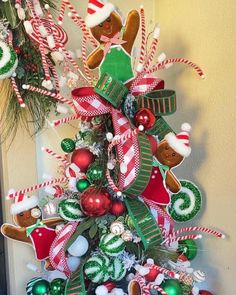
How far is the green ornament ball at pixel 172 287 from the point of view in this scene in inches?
34.3

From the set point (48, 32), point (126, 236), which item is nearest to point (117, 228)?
point (126, 236)

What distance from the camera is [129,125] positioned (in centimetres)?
86

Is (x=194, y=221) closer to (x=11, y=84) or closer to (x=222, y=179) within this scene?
(x=222, y=179)

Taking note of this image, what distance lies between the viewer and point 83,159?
0.89 meters

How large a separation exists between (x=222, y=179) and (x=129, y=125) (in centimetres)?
31

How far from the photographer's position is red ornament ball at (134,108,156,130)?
0.85m

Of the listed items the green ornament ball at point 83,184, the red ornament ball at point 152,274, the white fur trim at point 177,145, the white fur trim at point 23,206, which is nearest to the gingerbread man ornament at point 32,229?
the white fur trim at point 23,206

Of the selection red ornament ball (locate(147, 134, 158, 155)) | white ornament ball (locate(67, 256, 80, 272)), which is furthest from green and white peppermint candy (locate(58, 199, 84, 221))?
red ornament ball (locate(147, 134, 158, 155))

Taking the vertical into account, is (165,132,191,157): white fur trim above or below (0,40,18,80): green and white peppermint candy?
below

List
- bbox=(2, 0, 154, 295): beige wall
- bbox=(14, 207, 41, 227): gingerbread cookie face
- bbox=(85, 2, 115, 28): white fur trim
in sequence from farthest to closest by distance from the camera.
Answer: bbox=(2, 0, 154, 295): beige wall, bbox=(14, 207, 41, 227): gingerbread cookie face, bbox=(85, 2, 115, 28): white fur trim

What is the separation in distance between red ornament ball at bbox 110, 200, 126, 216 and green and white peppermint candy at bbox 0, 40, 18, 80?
37cm

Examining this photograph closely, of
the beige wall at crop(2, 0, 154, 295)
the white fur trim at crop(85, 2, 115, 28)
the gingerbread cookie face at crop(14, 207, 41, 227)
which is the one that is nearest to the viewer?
the white fur trim at crop(85, 2, 115, 28)

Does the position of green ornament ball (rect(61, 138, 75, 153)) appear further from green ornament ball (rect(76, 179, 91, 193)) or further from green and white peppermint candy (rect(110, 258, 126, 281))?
green and white peppermint candy (rect(110, 258, 126, 281))

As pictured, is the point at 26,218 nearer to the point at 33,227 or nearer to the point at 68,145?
the point at 33,227
